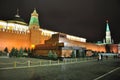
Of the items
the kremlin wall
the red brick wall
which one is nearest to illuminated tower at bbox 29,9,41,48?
the kremlin wall

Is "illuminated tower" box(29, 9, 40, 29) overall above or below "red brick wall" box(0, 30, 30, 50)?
above

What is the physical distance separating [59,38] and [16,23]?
66.2 ft

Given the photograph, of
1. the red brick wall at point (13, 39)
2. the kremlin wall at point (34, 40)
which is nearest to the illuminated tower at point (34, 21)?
the kremlin wall at point (34, 40)

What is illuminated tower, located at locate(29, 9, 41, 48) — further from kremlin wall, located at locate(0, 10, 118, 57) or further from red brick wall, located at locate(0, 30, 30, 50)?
red brick wall, located at locate(0, 30, 30, 50)

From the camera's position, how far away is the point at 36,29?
160 feet

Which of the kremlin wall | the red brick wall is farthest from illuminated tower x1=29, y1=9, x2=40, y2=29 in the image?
the red brick wall

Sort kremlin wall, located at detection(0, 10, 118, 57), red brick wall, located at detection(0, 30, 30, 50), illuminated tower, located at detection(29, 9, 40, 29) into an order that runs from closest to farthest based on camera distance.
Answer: kremlin wall, located at detection(0, 10, 118, 57) → red brick wall, located at detection(0, 30, 30, 50) → illuminated tower, located at detection(29, 9, 40, 29)

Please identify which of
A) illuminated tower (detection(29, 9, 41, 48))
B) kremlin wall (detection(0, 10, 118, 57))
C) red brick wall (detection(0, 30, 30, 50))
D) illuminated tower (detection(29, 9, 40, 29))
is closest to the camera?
kremlin wall (detection(0, 10, 118, 57))

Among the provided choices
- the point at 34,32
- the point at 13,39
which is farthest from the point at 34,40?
the point at 13,39

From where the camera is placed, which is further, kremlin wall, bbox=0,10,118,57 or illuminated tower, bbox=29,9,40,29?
illuminated tower, bbox=29,9,40,29

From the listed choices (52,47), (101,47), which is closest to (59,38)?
(52,47)

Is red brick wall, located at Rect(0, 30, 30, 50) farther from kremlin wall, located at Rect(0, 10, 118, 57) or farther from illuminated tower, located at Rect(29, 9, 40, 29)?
illuminated tower, located at Rect(29, 9, 40, 29)

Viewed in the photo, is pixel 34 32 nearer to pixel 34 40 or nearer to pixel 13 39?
pixel 34 40

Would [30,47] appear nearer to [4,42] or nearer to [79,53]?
[4,42]
